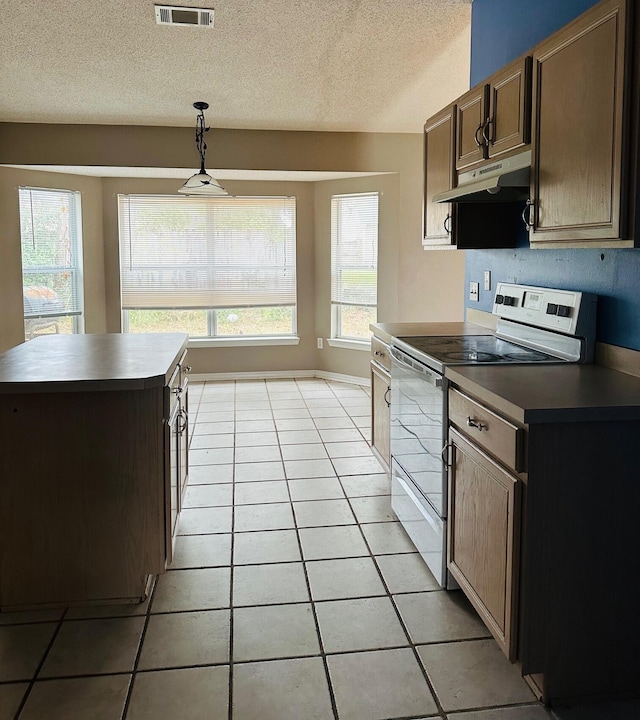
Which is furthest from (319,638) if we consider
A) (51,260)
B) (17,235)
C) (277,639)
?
(51,260)

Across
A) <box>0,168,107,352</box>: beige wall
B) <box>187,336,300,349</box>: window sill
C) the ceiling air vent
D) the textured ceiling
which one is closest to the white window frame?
<box>187,336,300,349</box>: window sill

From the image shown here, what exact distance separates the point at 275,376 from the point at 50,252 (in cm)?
254

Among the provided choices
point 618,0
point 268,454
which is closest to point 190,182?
point 268,454

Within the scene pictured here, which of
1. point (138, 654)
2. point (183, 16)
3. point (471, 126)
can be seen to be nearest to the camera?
point (138, 654)

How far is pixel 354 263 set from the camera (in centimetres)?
645

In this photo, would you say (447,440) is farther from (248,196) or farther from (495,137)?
(248,196)

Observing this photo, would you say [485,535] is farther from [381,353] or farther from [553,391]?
[381,353]

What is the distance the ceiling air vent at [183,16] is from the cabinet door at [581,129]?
1.70 m

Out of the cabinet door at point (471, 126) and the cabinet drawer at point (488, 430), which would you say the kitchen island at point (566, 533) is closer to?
the cabinet drawer at point (488, 430)

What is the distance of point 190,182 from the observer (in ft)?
14.5

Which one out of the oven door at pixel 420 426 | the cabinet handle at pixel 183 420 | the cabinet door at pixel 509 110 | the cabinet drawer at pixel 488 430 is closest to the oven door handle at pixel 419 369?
the oven door at pixel 420 426

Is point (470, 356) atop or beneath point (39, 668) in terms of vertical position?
atop

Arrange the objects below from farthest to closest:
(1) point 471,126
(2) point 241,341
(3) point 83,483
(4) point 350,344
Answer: (2) point 241,341, (4) point 350,344, (1) point 471,126, (3) point 83,483

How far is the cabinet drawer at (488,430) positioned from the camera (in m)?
1.74
